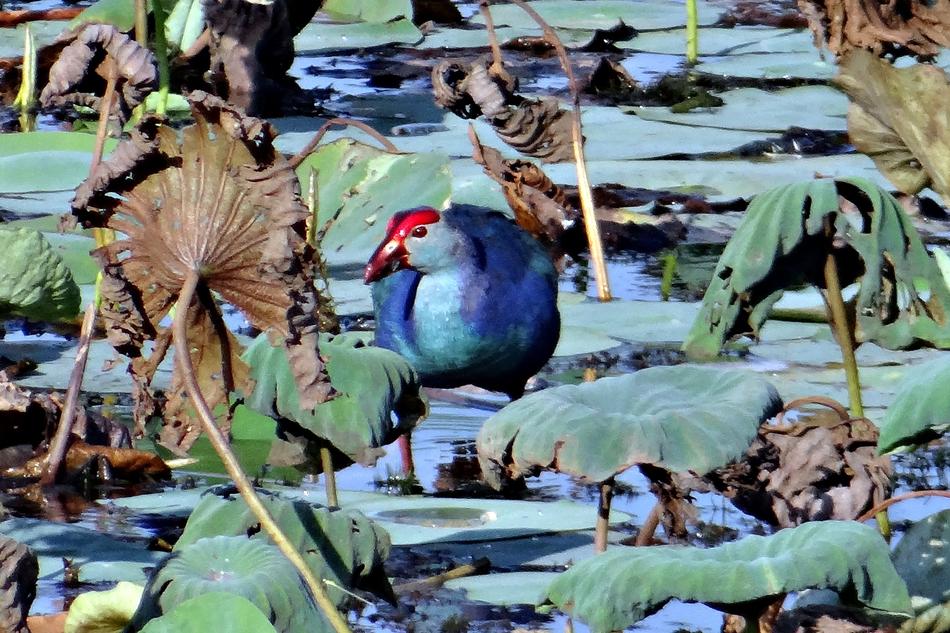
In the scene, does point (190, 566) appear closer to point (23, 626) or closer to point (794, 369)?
point (23, 626)

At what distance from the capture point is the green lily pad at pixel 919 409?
1.87 metres

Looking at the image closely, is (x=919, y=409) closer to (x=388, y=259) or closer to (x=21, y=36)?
(x=388, y=259)

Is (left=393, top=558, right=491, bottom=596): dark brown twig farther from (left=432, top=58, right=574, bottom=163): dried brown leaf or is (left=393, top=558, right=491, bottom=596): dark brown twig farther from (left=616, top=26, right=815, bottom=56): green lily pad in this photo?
(left=616, top=26, right=815, bottom=56): green lily pad

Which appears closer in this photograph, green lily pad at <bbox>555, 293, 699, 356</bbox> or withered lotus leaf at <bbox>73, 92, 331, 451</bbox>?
withered lotus leaf at <bbox>73, 92, 331, 451</bbox>

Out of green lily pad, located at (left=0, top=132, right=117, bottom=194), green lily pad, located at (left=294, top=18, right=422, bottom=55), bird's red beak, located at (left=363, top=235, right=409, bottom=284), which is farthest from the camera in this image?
green lily pad, located at (left=294, top=18, right=422, bottom=55)

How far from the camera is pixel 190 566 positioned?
185 cm

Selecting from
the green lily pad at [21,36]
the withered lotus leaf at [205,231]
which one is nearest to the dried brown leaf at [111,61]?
the withered lotus leaf at [205,231]

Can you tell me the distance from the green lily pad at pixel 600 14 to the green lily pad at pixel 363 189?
2998 millimetres

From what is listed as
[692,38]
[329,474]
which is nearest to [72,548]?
[329,474]

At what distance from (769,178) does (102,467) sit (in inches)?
98.8

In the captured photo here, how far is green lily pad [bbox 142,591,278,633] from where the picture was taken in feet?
5.42

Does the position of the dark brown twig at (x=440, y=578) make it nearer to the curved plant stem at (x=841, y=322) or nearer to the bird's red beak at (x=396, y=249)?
the curved plant stem at (x=841, y=322)

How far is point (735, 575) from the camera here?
1.65m

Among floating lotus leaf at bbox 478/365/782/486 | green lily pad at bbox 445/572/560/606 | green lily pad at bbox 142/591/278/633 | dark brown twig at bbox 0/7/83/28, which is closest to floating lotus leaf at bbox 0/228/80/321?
green lily pad at bbox 445/572/560/606
